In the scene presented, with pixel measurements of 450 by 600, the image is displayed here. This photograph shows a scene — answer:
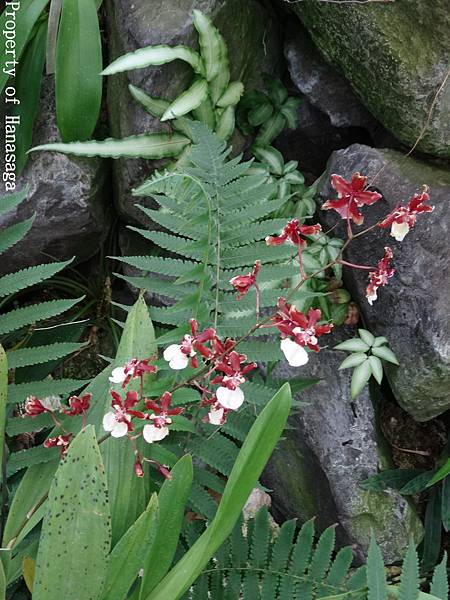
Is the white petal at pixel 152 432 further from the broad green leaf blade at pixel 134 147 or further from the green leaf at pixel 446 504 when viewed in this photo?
the green leaf at pixel 446 504

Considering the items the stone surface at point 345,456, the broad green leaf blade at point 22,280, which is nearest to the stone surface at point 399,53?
the stone surface at point 345,456

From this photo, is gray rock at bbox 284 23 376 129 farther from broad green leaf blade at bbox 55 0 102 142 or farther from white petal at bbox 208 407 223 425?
white petal at bbox 208 407 223 425

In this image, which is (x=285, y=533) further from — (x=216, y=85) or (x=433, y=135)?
(x=216, y=85)

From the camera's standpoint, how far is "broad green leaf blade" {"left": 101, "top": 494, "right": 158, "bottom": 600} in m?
0.79

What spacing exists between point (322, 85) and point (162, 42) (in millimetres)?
373

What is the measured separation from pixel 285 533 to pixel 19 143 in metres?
0.99

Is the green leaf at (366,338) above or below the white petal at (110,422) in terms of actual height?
below

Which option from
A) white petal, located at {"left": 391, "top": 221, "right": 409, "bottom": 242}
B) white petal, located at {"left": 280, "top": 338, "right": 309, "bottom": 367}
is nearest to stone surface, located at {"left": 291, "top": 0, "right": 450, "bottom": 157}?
white petal, located at {"left": 391, "top": 221, "right": 409, "bottom": 242}

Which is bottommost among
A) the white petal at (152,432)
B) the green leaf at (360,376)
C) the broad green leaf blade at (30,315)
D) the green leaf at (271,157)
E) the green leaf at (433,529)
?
the green leaf at (433,529)

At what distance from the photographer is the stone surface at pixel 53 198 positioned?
157cm

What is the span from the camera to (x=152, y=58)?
1.42 metres

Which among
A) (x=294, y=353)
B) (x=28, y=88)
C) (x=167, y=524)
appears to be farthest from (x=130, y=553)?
(x=28, y=88)

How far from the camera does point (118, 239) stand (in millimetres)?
1786

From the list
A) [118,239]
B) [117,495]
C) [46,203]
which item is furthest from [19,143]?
[117,495]
